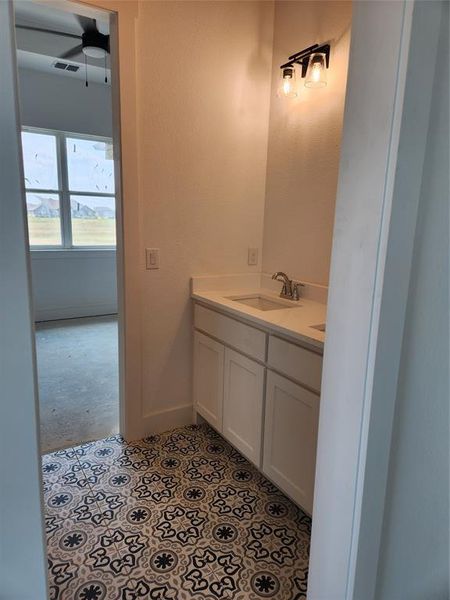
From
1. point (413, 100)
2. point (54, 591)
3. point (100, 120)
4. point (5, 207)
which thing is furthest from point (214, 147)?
point (100, 120)

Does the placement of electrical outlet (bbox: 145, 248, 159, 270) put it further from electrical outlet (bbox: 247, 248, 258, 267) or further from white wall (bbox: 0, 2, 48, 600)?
white wall (bbox: 0, 2, 48, 600)

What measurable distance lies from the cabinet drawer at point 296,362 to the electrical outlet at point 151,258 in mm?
860

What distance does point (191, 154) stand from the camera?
2219 mm

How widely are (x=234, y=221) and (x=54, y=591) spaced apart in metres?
2.00

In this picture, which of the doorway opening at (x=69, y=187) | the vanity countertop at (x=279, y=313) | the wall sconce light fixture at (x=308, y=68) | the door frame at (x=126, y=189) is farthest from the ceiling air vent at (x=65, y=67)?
the vanity countertop at (x=279, y=313)

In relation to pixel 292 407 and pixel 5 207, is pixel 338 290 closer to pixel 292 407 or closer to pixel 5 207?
pixel 5 207

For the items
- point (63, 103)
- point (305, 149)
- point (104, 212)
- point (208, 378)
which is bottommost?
point (208, 378)

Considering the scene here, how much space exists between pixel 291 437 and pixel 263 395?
0.24m

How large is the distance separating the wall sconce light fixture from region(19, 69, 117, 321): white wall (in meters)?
3.49

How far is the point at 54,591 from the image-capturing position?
1.35m

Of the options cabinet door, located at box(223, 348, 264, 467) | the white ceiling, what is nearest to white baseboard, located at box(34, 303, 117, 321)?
the white ceiling

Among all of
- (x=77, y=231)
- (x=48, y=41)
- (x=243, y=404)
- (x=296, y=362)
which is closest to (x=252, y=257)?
(x=243, y=404)

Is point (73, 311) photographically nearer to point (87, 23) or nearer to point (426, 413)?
point (87, 23)

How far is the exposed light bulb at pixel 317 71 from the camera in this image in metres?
1.92
